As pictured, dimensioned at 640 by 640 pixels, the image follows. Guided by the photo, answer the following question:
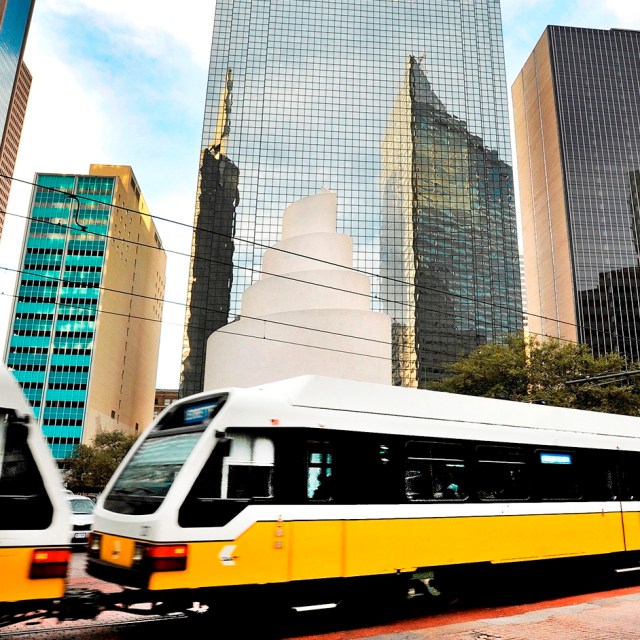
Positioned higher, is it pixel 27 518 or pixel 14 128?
pixel 14 128

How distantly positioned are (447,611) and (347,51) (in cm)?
12139

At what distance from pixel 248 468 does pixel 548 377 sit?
32395mm

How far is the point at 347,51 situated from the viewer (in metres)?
116

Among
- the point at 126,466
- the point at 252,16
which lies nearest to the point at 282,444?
the point at 126,466

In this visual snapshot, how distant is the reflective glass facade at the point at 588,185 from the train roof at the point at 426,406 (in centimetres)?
10586

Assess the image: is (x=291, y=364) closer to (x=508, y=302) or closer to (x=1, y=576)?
(x=1, y=576)

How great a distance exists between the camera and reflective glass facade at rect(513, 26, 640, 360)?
11400 cm

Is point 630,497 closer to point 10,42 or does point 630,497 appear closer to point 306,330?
point 306,330

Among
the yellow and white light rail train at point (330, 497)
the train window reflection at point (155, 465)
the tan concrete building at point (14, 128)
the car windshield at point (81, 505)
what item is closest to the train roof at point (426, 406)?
the yellow and white light rail train at point (330, 497)

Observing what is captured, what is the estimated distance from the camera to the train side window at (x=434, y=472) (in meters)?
8.87

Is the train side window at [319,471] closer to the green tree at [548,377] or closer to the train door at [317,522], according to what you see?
the train door at [317,522]

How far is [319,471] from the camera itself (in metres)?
8.02

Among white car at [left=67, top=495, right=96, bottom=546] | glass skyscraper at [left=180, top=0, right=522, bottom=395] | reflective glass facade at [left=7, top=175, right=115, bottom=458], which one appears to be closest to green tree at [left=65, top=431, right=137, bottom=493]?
reflective glass facade at [left=7, top=175, right=115, bottom=458]

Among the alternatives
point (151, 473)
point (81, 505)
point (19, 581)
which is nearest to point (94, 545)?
point (151, 473)
